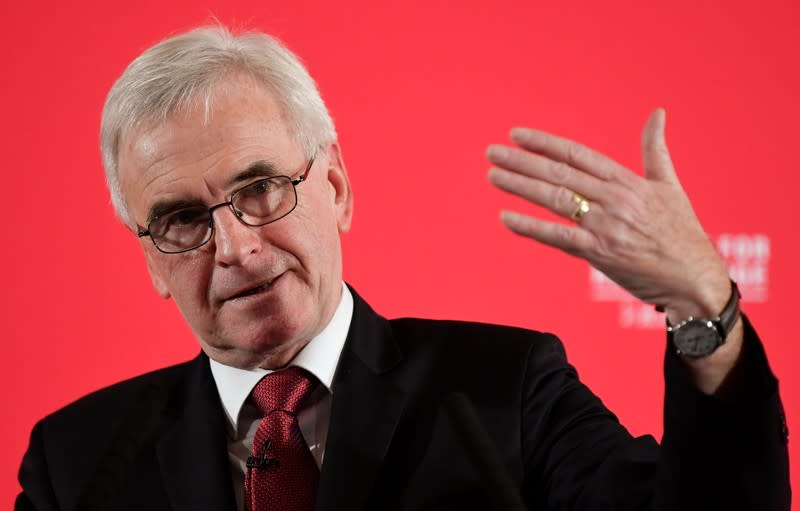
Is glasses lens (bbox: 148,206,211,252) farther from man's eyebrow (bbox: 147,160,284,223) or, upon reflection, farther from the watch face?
the watch face

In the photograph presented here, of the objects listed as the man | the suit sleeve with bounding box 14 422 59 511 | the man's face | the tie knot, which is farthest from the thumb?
the suit sleeve with bounding box 14 422 59 511

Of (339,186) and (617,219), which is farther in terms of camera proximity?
(339,186)

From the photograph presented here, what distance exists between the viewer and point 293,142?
165 cm

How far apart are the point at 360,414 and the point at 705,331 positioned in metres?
0.62

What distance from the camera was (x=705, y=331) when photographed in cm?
114

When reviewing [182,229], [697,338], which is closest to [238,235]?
[182,229]

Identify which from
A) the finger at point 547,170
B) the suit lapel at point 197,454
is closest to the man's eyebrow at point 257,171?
the suit lapel at point 197,454

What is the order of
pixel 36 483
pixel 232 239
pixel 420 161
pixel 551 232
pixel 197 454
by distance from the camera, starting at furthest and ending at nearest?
pixel 420 161 → pixel 36 483 → pixel 197 454 → pixel 232 239 → pixel 551 232

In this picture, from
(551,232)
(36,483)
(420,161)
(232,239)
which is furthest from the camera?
(420,161)

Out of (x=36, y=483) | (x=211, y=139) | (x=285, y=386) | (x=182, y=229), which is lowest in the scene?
(x=36, y=483)

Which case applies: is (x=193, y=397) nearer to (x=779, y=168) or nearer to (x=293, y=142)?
(x=293, y=142)

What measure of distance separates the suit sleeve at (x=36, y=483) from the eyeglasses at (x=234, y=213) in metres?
0.44

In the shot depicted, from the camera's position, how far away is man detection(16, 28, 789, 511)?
1.51 meters

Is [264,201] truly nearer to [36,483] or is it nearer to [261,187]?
[261,187]
